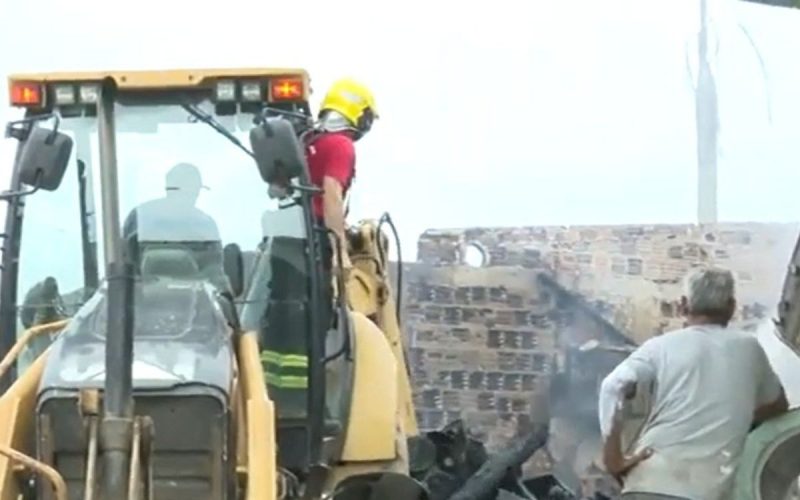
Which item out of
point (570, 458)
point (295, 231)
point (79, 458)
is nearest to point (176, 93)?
point (295, 231)

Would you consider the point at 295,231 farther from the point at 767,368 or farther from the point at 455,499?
the point at 455,499

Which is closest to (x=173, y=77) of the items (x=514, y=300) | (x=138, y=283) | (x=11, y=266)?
(x=11, y=266)

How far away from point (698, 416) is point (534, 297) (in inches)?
321

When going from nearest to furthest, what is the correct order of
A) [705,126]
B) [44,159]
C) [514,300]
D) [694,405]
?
[44,159]
[694,405]
[514,300]
[705,126]

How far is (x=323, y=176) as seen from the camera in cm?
809

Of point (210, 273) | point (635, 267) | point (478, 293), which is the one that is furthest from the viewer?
point (635, 267)

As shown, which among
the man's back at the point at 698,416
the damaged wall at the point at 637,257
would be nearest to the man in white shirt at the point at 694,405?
the man's back at the point at 698,416

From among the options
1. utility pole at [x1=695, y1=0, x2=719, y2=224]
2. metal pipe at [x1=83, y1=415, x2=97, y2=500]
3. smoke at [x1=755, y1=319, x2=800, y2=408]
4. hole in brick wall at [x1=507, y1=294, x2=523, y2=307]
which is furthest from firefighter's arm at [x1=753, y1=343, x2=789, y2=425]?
utility pole at [x1=695, y1=0, x2=719, y2=224]

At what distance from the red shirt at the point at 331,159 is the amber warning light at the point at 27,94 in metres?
1.22

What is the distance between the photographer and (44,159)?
6379mm

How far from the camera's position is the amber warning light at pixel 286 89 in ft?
24.1

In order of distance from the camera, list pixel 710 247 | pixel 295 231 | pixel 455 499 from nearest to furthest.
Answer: pixel 295 231
pixel 455 499
pixel 710 247

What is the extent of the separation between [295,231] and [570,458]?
21.1 ft

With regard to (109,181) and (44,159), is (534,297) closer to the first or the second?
(44,159)
